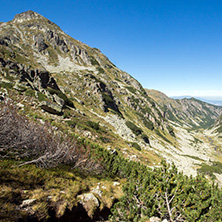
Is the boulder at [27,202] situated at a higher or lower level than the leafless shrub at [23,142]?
lower

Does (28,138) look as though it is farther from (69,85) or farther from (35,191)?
(69,85)

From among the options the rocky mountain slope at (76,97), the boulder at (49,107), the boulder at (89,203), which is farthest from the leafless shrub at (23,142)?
the boulder at (49,107)

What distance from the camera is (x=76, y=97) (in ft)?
154

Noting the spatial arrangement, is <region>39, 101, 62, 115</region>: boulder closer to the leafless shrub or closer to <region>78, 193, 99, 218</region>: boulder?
the leafless shrub

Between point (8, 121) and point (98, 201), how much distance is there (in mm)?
6122

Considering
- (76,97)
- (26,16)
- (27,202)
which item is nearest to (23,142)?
(27,202)

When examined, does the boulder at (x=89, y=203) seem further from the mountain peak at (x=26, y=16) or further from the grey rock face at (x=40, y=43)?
the mountain peak at (x=26, y=16)

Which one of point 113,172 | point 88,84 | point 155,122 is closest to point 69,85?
point 88,84

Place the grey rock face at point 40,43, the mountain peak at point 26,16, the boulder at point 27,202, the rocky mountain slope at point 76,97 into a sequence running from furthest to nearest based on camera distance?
the mountain peak at point 26,16, the grey rock face at point 40,43, the rocky mountain slope at point 76,97, the boulder at point 27,202

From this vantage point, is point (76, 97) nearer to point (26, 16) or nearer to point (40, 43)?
point (40, 43)

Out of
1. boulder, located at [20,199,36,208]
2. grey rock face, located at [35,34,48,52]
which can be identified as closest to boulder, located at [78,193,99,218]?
boulder, located at [20,199,36,208]

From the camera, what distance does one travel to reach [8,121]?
6.34m

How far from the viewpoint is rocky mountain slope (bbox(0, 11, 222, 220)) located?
21875 mm

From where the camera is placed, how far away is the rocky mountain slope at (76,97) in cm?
2188
